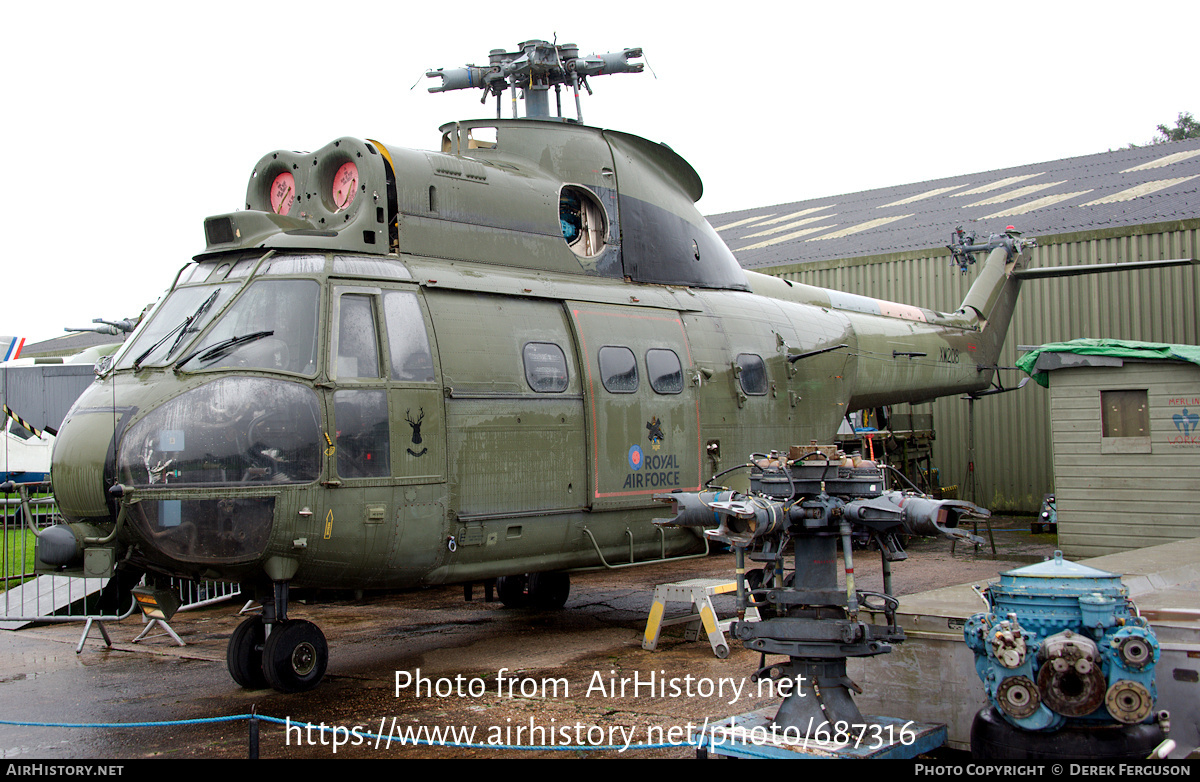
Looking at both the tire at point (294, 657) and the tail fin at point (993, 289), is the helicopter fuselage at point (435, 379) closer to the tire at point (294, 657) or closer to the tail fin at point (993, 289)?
the tire at point (294, 657)

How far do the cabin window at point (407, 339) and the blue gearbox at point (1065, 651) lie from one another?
14.4 ft

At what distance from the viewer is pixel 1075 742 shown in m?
4.63

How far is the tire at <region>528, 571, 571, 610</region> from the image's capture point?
1130cm

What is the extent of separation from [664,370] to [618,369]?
61 centimetres

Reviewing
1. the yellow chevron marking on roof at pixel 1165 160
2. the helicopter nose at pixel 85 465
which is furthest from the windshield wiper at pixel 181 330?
the yellow chevron marking on roof at pixel 1165 160

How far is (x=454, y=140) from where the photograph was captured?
9.60m

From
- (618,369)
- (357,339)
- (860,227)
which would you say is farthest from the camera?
(860,227)

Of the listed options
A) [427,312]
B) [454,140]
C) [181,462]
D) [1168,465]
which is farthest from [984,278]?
[181,462]

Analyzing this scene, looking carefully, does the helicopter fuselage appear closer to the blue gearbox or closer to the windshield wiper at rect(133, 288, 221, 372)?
the windshield wiper at rect(133, 288, 221, 372)

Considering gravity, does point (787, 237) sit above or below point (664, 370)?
above

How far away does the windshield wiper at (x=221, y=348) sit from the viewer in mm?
7133

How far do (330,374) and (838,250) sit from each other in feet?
60.9

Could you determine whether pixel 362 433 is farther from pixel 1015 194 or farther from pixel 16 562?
pixel 1015 194

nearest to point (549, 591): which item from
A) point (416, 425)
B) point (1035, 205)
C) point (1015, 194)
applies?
point (416, 425)
